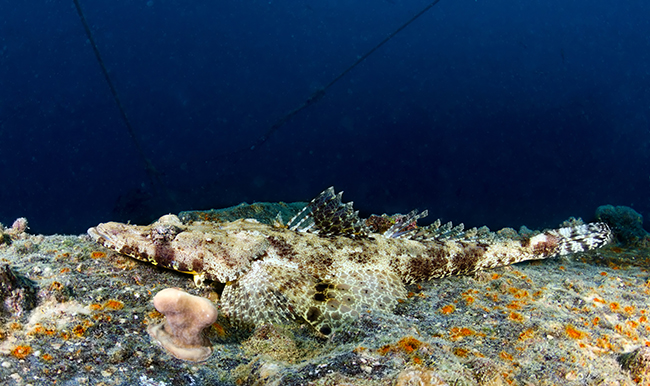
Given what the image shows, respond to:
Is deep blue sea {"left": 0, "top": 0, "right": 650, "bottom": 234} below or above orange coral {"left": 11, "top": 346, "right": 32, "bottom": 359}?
above

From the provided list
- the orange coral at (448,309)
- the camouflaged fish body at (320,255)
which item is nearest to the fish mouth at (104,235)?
the camouflaged fish body at (320,255)

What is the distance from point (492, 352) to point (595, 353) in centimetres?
82

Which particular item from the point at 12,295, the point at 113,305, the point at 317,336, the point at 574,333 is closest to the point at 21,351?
the point at 12,295

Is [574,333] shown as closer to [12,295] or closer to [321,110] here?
[12,295]

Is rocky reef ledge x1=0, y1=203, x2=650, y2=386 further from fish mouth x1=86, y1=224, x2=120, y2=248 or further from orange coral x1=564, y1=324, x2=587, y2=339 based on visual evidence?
fish mouth x1=86, y1=224, x2=120, y2=248

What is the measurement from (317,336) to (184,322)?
1.33 meters

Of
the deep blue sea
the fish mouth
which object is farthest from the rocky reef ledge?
the deep blue sea

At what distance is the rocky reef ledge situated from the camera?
196 cm

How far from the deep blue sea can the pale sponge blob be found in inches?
428

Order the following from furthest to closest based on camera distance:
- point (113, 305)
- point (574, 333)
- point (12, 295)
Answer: point (574, 333) → point (113, 305) → point (12, 295)

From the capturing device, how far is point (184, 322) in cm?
230

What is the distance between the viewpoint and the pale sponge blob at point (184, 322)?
7.43ft

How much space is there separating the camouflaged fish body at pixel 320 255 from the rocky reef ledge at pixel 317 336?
0.23 meters

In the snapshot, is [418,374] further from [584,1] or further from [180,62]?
[584,1]
